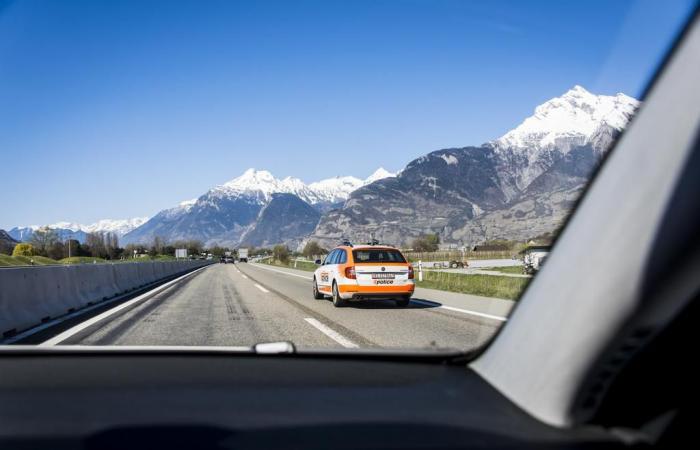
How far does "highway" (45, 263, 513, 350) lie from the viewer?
27.6 ft

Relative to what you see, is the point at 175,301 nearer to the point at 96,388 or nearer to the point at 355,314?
the point at 355,314

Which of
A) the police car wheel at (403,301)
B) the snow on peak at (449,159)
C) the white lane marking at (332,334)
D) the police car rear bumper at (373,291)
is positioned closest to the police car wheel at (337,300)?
the police car rear bumper at (373,291)

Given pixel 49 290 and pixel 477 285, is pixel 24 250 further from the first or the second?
pixel 49 290

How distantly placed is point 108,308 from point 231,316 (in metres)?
3.77

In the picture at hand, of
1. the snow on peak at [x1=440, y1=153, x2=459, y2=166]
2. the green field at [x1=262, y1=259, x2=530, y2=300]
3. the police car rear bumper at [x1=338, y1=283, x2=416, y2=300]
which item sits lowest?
the green field at [x1=262, y1=259, x2=530, y2=300]

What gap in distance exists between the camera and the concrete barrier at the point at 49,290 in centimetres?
1005

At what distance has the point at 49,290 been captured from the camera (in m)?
12.5

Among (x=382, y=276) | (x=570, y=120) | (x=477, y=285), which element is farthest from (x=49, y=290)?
(x=477, y=285)

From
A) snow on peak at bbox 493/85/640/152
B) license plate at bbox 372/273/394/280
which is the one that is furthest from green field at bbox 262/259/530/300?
snow on peak at bbox 493/85/640/152

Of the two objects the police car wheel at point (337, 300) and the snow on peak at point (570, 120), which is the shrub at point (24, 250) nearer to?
the police car wheel at point (337, 300)

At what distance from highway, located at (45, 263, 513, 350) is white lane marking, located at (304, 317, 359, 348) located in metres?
0.01

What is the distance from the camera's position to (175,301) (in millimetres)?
16000

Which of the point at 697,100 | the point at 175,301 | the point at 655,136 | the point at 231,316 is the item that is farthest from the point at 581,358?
the point at 175,301

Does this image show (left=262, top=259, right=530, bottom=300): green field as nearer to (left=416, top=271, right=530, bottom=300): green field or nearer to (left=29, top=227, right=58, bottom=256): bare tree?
(left=416, top=271, right=530, bottom=300): green field
